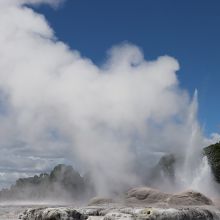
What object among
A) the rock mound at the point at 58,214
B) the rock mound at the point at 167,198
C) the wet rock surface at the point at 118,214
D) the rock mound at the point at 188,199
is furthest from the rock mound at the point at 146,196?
the rock mound at the point at 58,214

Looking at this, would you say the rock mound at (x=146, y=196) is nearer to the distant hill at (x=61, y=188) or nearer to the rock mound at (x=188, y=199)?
the rock mound at (x=188, y=199)

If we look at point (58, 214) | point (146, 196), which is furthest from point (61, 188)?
point (58, 214)

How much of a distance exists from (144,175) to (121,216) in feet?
132

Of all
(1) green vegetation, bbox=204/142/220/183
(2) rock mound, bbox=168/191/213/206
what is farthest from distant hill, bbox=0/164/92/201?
(2) rock mound, bbox=168/191/213/206

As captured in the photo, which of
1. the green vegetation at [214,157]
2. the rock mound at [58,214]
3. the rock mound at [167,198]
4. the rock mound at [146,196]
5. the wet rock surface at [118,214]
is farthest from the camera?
the green vegetation at [214,157]

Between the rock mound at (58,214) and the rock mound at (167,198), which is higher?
the rock mound at (167,198)

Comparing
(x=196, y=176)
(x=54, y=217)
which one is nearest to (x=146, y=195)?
(x=196, y=176)

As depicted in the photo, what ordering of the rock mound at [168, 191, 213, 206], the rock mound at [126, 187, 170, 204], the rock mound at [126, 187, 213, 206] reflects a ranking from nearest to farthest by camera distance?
the rock mound at [168, 191, 213, 206] < the rock mound at [126, 187, 213, 206] < the rock mound at [126, 187, 170, 204]

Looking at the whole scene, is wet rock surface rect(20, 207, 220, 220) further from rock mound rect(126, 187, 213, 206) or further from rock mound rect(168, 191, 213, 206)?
rock mound rect(126, 187, 213, 206)

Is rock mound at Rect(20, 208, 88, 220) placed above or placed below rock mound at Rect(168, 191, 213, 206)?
below

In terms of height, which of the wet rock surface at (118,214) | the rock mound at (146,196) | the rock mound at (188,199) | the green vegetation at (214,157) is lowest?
the wet rock surface at (118,214)

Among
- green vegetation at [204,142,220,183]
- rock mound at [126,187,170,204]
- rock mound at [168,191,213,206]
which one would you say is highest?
green vegetation at [204,142,220,183]

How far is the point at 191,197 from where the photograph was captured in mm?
48312

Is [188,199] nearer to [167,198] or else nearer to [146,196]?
[167,198]
